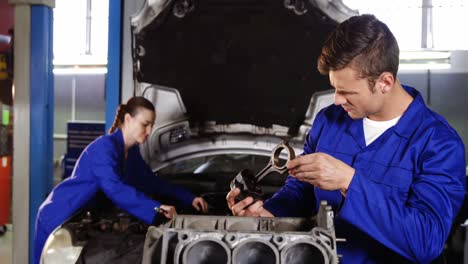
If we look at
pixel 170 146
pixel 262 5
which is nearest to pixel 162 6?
pixel 262 5

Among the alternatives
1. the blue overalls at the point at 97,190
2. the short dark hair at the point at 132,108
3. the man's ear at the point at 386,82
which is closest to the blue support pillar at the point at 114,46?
the short dark hair at the point at 132,108

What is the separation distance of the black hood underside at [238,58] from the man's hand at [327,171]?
72.1 inches

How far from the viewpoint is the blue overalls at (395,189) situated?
4.00 ft

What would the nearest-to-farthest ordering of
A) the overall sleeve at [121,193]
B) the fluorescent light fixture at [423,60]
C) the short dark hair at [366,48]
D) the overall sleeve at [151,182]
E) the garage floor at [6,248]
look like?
the short dark hair at [366,48] → the overall sleeve at [121,193] → the overall sleeve at [151,182] → the fluorescent light fixture at [423,60] → the garage floor at [6,248]

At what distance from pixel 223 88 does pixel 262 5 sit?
1.83ft

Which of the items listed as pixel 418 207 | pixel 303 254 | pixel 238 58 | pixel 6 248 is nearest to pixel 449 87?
pixel 238 58

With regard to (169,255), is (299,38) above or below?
above

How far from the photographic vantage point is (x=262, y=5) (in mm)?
3152

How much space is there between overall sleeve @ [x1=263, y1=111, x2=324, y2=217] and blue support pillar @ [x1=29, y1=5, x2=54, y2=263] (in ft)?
8.39

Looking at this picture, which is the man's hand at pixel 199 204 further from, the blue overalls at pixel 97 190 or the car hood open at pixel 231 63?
the car hood open at pixel 231 63

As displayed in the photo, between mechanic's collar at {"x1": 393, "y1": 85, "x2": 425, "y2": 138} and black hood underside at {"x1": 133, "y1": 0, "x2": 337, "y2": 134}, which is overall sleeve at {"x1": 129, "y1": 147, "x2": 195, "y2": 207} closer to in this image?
black hood underside at {"x1": 133, "y1": 0, "x2": 337, "y2": 134}

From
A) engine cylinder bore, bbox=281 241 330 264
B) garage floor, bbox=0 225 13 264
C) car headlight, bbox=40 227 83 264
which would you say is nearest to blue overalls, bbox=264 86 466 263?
engine cylinder bore, bbox=281 241 330 264

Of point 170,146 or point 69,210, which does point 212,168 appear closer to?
point 170,146

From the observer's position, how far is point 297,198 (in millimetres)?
1697
